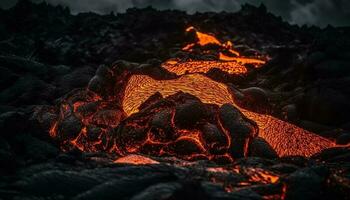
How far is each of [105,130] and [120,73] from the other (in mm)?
2433

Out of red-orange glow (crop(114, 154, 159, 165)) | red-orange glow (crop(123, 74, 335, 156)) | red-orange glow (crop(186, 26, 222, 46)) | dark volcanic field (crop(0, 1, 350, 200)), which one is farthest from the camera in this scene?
red-orange glow (crop(186, 26, 222, 46))

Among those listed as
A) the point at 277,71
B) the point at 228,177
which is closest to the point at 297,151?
the point at 228,177

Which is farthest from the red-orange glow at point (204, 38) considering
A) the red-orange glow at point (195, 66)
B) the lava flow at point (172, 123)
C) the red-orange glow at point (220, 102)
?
the red-orange glow at point (220, 102)

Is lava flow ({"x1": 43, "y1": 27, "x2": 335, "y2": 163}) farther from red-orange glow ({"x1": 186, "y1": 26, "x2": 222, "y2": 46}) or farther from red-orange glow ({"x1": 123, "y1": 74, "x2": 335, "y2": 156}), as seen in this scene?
red-orange glow ({"x1": 186, "y1": 26, "x2": 222, "y2": 46})

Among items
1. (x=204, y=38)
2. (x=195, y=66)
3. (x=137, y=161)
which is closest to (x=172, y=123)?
(x=137, y=161)

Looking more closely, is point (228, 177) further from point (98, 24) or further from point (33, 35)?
point (33, 35)

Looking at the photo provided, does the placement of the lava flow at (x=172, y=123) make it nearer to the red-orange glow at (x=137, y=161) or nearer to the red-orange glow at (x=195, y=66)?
the red-orange glow at (x=195, y=66)

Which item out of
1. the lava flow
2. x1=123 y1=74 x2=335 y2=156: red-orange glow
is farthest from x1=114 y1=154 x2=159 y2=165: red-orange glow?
x1=123 y1=74 x2=335 y2=156: red-orange glow

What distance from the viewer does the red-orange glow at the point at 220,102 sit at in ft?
23.0

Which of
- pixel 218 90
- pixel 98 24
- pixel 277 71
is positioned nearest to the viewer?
pixel 218 90

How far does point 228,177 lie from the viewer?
4.17 m

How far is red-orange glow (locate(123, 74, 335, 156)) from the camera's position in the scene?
23.0 ft

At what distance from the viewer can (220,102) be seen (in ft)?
24.5

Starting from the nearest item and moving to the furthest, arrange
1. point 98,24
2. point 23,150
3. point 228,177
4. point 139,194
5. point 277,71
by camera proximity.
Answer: point 139,194, point 228,177, point 23,150, point 277,71, point 98,24
